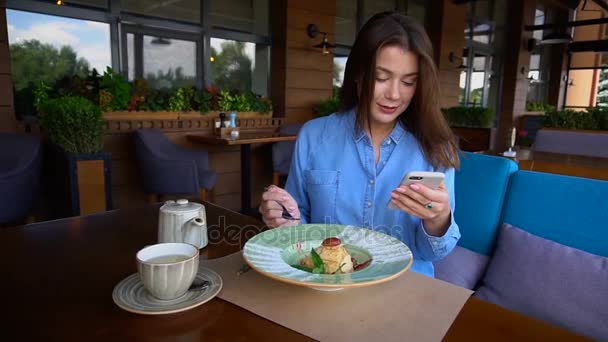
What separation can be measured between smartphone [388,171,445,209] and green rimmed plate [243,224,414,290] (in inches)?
5.4

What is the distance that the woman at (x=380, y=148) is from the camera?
114 centimetres

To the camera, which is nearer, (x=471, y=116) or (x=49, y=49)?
(x=49, y=49)

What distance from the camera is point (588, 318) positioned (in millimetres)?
1223

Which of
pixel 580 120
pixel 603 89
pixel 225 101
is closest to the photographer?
pixel 580 120

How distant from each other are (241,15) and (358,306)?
525 cm

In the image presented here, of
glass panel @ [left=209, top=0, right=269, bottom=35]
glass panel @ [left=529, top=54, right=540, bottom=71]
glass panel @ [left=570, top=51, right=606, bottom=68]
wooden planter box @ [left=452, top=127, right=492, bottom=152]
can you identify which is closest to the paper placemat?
glass panel @ [left=209, top=0, right=269, bottom=35]

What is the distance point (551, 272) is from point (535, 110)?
35.0 ft

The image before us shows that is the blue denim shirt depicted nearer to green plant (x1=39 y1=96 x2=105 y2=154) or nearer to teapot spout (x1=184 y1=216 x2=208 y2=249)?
teapot spout (x1=184 y1=216 x2=208 y2=249)

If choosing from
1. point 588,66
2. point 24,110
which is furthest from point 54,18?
point 588,66

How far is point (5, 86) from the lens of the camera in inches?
136

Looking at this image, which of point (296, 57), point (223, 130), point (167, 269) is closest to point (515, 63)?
point (296, 57)

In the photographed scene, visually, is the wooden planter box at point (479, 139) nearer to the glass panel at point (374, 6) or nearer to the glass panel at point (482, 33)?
the glass panel at point (374, 6)

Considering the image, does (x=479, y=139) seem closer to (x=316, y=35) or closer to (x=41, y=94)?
(x=316, y=35)

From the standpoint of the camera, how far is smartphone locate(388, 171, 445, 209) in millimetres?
818
